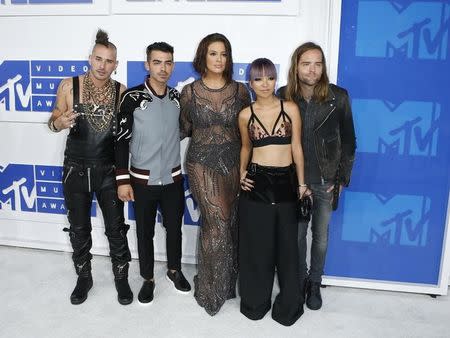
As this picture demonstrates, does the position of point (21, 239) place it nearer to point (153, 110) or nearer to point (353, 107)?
point (153, 110)

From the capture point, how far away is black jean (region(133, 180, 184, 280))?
8.42 ft

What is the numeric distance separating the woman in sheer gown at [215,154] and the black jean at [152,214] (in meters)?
0.16

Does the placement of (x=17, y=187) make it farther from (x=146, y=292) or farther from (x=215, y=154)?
(x=215, y=154)

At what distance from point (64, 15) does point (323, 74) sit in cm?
202

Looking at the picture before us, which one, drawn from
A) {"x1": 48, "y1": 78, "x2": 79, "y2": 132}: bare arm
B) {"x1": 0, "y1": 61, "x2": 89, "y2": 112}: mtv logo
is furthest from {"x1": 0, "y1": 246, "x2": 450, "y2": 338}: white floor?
{"x1": 0, "y1": 61, "x2": 89, "y2": 112}: mtv logo

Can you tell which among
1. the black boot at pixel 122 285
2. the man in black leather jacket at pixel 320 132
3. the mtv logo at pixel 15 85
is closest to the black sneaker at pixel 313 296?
the man in black leather jacket at pixel 320 132

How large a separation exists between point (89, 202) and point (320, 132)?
1.46 metres

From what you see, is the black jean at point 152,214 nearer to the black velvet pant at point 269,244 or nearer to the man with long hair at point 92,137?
the man with long hair at point 92,137

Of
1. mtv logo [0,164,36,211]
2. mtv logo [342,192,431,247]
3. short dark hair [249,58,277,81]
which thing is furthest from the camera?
mtv logo [0,164,36,211]

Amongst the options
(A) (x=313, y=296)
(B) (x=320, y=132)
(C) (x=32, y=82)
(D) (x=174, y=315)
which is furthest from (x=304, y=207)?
(C) (x=32, y=82)

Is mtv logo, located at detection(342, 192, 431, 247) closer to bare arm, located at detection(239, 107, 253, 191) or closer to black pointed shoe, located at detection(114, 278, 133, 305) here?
bare arm, located at detection(239, 107, 253, 191)

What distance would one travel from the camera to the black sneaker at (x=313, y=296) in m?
2.66

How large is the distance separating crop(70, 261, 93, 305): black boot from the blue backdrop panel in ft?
5.43

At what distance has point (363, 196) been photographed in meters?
2.95
